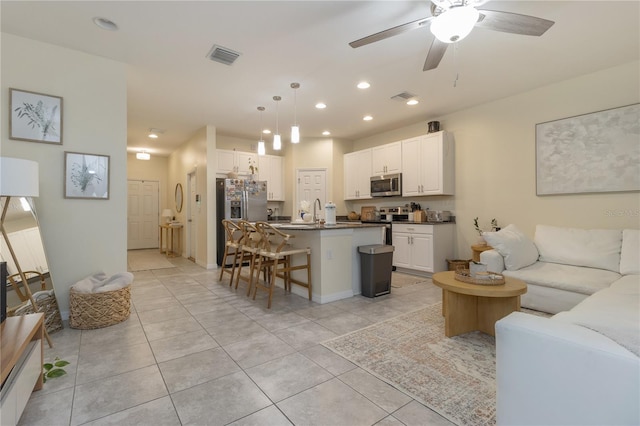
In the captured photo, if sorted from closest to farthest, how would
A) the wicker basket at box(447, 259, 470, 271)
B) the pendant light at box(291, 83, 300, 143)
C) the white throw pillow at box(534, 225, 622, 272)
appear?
the white throw pillow at box(534, 225, 622, 272), the pendant light at box(291, 83, 300, 143), the wicker basket at box(447, 259, 470, 271)

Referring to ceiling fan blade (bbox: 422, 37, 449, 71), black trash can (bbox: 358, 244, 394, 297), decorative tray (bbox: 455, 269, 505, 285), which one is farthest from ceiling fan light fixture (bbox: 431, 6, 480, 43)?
black trash can (bbox: 358, 244, 394, 297)

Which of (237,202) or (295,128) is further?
(237,202)

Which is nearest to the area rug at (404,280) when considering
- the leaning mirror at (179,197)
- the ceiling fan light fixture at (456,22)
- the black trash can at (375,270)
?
the black trash can at (375,270)

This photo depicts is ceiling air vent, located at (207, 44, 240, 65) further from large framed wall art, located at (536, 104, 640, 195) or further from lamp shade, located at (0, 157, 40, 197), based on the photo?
large framed wall art, located at (536, 104, 640, 195)

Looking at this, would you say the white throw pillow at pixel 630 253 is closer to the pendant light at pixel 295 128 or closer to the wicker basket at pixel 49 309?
the pendant light at pixel 295 128

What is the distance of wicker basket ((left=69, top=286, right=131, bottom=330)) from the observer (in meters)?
2.63

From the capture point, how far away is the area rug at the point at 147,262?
18.6 feet

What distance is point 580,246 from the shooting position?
3.27m

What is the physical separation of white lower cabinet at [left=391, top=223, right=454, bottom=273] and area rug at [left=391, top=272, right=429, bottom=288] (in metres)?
0.14

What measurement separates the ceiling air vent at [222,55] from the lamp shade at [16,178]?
6.04 ft

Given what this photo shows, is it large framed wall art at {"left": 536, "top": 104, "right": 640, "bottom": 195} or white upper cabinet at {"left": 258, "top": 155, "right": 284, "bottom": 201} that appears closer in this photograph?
large framed wall art at {"left": 536, "top": 104, "right": 640, "bottom": 195}

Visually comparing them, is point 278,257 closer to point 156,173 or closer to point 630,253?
point 630,253

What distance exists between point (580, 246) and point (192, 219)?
22.2 ft

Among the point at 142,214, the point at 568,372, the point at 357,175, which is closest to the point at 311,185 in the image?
the point at 357,175
